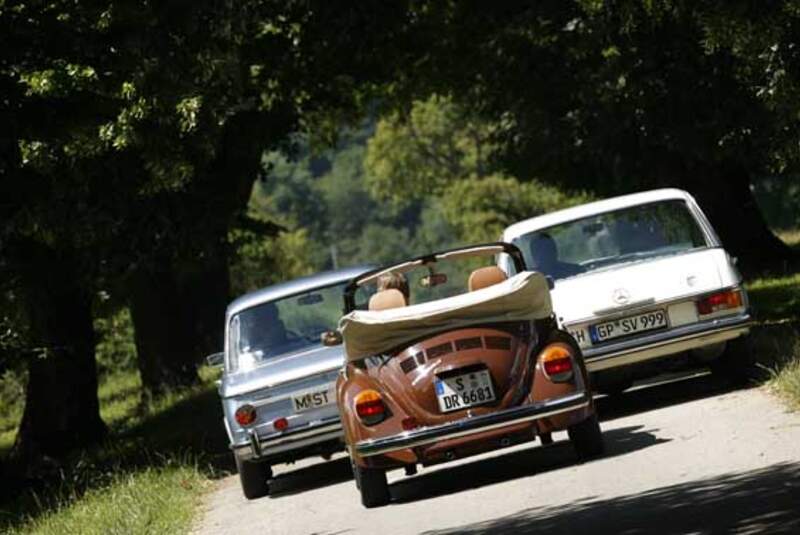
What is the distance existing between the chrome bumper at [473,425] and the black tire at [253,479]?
2.72m

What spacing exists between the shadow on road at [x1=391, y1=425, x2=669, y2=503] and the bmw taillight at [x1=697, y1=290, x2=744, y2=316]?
1334 millimetres

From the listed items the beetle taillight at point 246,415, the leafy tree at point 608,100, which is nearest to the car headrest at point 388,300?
the beetle taillight at point 246,415

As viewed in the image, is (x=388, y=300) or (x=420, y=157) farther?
(x=420, y=157)

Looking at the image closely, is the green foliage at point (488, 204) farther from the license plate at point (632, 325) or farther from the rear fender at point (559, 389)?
the rear fender at point (559, 389)

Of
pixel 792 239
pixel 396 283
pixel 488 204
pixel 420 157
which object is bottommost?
pixel 792 239

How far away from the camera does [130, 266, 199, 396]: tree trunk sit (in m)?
32.9

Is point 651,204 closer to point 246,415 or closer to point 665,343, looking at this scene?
point 665,343

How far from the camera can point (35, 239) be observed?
22281mm

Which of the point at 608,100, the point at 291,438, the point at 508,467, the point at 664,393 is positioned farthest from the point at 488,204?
the point at 508,467

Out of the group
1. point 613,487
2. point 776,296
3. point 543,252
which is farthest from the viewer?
point 776,296

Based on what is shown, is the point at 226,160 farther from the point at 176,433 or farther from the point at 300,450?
the point at 300,450

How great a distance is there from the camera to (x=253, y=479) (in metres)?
15.2

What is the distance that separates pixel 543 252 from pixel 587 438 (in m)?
3.98

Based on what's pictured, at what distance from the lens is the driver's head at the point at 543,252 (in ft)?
54.6
